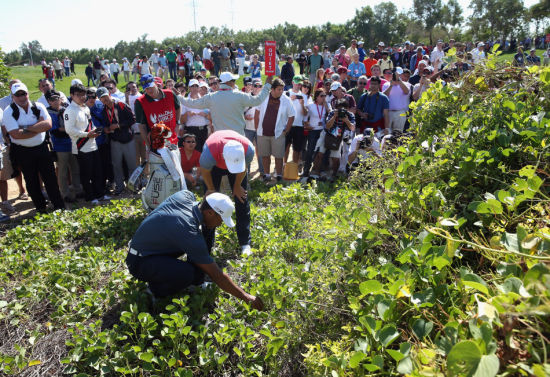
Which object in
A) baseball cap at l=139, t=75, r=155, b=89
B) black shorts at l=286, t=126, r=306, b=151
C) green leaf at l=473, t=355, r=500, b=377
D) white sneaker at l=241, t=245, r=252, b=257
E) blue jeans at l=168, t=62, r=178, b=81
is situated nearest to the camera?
green leaf at l=473, t=355, r=500, b=377

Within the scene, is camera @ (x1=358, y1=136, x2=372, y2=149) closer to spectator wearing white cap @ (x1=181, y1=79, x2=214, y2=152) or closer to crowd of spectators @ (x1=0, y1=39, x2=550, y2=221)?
crowd of spectators @ (x1=0, y1=39, x2=550, y2=221)

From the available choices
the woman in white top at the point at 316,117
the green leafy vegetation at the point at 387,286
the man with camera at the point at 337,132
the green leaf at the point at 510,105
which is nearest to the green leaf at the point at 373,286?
the green leafy vegetation at the point at 387,286

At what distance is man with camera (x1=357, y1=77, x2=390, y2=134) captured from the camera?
7.34 m

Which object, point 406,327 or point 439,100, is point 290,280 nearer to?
point 406,327

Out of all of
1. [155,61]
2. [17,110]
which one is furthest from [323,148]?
[155,61]

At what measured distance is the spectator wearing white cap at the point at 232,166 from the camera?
3.98 m

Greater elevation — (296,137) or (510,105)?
(510,105)

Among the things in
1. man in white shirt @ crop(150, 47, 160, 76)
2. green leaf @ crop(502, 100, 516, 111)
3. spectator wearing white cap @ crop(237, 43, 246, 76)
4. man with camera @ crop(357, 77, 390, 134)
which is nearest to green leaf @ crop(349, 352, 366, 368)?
green leaf @ crop(502, 100, 516, 111)

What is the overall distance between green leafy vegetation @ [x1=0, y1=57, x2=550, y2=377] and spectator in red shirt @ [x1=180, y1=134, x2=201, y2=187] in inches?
101

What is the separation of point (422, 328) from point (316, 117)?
6.23 m

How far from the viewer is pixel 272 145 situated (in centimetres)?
755

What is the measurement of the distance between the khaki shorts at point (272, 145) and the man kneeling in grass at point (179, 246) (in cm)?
417

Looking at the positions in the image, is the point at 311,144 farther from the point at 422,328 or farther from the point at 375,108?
the point at 422,328

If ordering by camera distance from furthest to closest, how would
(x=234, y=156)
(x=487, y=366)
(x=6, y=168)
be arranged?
(x=6, y=168) → (x=234, y=156) → (x=487, y=366)
